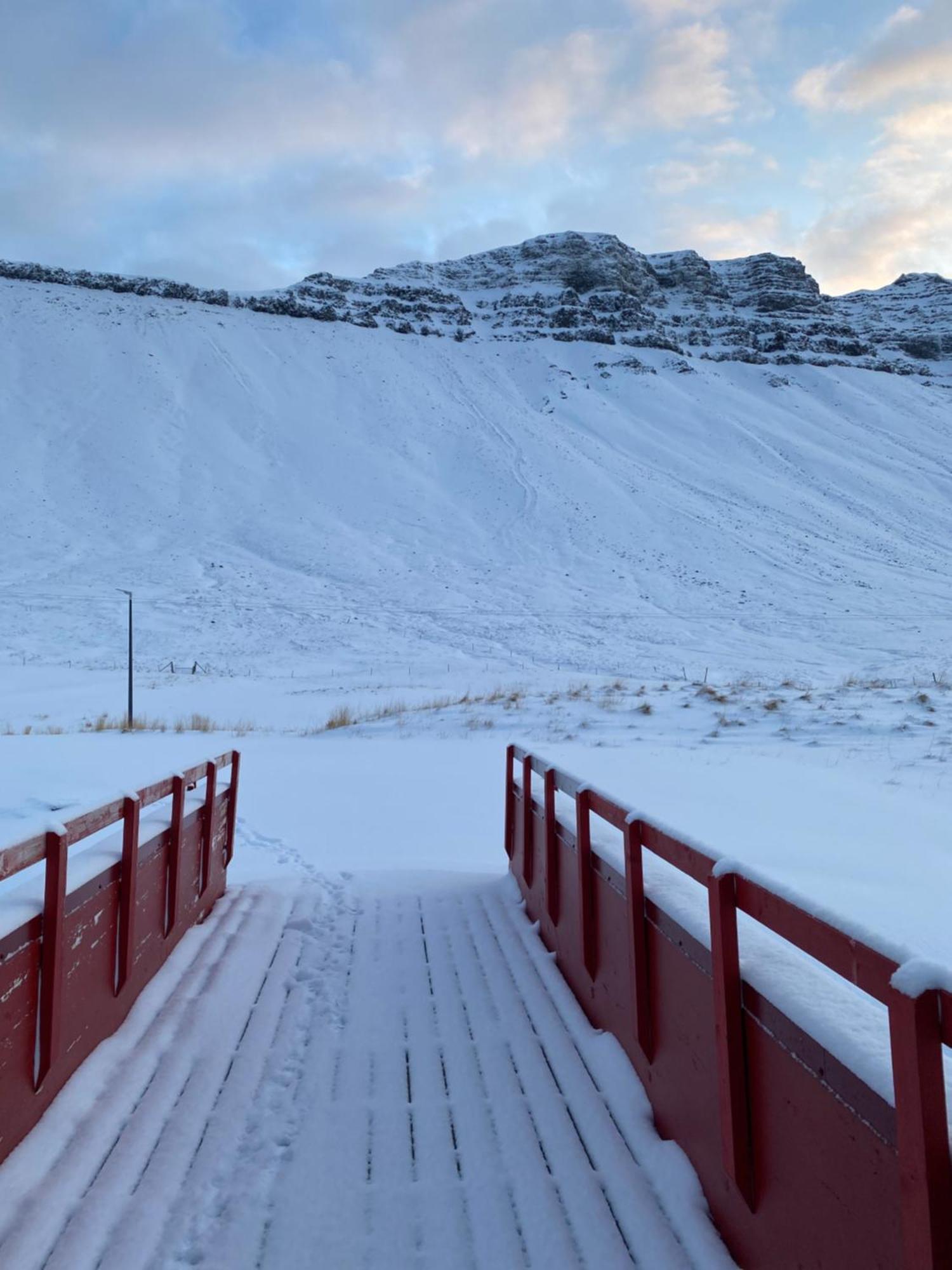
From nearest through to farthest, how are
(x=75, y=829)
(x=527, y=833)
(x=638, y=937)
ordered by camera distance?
(x=75, y=829) → (x=638, y=937) → (x=527, y=833)

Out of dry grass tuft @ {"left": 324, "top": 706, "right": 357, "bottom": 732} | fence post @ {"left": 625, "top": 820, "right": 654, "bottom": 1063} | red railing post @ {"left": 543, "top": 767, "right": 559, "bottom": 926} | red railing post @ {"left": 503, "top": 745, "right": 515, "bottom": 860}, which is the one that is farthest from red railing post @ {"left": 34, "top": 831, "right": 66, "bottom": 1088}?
dry grass tuft @ {"left": 324, "top": 706, "right": 357, "bottom": 732}

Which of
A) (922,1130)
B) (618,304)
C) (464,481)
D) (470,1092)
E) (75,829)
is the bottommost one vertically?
(470,1092)

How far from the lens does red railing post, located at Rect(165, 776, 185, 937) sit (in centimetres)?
438

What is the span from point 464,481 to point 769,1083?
48.3 m

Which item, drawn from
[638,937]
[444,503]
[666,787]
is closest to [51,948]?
[638,937]

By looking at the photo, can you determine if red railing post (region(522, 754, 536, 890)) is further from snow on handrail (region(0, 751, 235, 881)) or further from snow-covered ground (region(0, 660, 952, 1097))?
snow on handrail (region(0, 751, 235, 881))

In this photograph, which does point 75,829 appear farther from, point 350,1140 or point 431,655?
point 431,655

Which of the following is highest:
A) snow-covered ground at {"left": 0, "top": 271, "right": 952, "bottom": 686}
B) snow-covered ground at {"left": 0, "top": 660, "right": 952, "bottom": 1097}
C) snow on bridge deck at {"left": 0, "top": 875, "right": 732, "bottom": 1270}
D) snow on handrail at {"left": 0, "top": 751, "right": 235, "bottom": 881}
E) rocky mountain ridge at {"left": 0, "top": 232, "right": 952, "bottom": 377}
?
rocky mountain ridge at {"left": 0, "top": 232, "right": 952, "bottom": 377}

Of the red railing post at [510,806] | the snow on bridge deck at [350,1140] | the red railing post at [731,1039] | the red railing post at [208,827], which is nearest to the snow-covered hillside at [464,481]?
the red railing post at [510,806]

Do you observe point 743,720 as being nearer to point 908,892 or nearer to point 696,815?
point 696,815

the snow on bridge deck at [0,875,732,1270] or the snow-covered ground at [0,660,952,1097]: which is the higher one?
the snow-covered ground at [0,660,952,1097]

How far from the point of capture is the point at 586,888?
12.6 ft

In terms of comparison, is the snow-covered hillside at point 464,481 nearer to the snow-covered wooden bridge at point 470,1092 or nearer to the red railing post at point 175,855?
the red railing post at point 175,855

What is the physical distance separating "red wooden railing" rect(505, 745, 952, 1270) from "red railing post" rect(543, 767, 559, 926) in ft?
2.87
